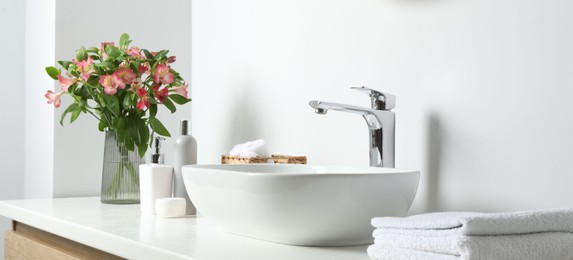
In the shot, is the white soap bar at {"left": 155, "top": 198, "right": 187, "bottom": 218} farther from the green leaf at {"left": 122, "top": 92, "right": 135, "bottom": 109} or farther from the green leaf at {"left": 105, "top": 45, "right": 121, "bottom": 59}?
the green leaf at {"left": 105, "top": 45, "right": 121, "bottom": 59}

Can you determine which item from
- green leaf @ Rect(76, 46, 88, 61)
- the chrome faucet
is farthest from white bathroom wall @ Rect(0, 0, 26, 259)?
the chrome faucet

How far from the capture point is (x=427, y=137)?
1.33 meters

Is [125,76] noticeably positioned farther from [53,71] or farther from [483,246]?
[483,246]

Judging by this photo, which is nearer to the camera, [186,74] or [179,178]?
[179,178]

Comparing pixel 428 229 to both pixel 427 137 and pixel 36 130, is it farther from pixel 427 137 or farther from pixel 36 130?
pixel 36 130

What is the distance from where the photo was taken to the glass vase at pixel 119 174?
71.3 inches

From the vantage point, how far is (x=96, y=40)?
219 cm

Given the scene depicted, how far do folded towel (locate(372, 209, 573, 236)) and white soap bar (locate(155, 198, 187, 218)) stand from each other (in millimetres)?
708

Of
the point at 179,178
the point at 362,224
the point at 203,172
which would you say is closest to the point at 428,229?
the point at 362,224

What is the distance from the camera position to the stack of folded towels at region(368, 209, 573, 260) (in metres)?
0.77

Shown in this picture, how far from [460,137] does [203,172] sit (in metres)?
0.50

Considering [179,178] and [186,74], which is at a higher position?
[186,74]

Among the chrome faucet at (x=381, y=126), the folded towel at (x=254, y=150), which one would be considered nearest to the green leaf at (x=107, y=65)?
the folded towel at (x=254, y=150)

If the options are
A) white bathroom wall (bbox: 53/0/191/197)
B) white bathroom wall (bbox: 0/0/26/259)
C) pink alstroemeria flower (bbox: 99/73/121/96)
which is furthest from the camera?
white bathroom wall (bbox: 0/0/26/259)
